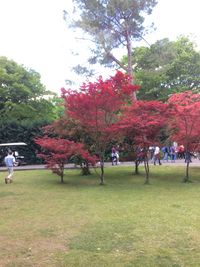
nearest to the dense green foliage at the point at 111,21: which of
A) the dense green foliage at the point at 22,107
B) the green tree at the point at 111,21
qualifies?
the green tree at the point at 111,21

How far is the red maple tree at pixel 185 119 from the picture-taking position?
1549 centimetres

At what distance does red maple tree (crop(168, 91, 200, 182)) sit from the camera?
610 inches

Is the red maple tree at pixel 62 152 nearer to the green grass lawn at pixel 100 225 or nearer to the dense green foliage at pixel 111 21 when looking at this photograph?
the green grass lawn at pixel 100 225

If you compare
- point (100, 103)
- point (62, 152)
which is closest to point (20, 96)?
point (62, 152)

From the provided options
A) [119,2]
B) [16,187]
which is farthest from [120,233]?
[119,2]

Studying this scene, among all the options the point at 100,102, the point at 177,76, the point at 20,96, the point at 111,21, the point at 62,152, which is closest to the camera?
the point at 100,102

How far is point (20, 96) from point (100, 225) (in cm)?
2628

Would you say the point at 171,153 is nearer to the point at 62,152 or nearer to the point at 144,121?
the point at 144,121

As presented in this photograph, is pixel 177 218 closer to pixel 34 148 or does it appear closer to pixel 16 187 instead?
pixel 16 187

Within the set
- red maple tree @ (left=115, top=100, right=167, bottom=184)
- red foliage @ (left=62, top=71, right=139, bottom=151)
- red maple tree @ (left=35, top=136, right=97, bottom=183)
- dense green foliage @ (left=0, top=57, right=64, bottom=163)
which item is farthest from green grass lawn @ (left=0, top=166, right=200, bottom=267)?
dense green foliage @ (left=0, top=57, right=64, bottom=163)

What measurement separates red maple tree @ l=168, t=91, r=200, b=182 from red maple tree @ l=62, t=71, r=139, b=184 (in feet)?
6.54

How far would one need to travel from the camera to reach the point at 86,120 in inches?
607

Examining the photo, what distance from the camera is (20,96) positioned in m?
33.3

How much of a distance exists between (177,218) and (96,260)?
356 cm
